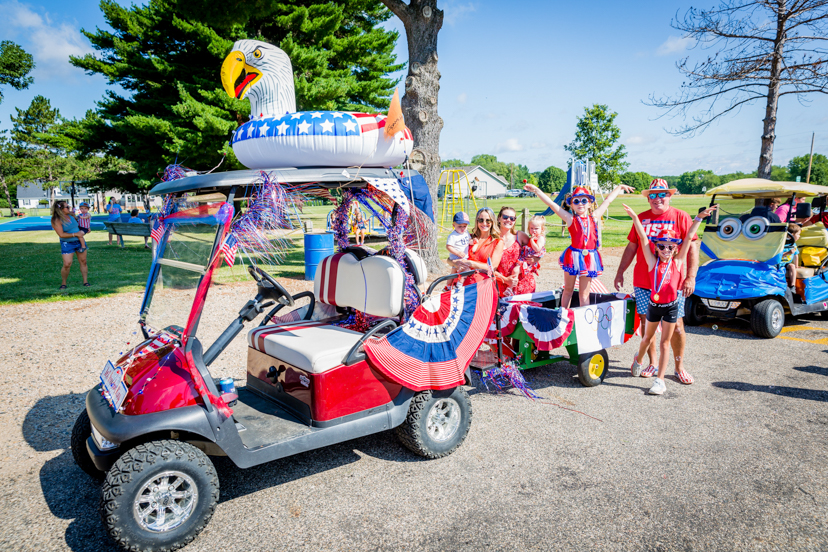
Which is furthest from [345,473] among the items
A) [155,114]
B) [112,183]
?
[112,183]

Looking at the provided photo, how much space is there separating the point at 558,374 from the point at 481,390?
0.99 m

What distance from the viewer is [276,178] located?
9.47 feet

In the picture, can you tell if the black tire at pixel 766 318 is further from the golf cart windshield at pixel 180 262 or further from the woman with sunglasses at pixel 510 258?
the golf cart windshield at pixel 180 262

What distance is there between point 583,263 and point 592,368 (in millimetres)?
1020

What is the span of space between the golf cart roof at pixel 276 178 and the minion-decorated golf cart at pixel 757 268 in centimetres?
541

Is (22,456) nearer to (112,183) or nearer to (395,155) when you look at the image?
(395,155)

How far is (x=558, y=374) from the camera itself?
17.5 feet

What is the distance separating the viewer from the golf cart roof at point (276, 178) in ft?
9.11

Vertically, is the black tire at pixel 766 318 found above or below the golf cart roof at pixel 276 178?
below

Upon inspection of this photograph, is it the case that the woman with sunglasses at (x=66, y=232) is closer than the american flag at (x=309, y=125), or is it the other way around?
the american flag at (x=309, y=125)

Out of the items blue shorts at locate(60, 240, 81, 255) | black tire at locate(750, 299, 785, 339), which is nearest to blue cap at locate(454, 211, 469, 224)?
black tire at locate(750, 299, 785, 339)

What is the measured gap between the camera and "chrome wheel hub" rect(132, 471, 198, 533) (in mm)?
2518

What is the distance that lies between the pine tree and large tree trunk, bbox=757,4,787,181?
35.9 feet

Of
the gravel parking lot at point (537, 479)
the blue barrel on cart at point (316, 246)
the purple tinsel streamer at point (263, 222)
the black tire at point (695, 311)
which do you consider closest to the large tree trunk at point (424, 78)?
the blue barrel on cart at point (316, 246)
